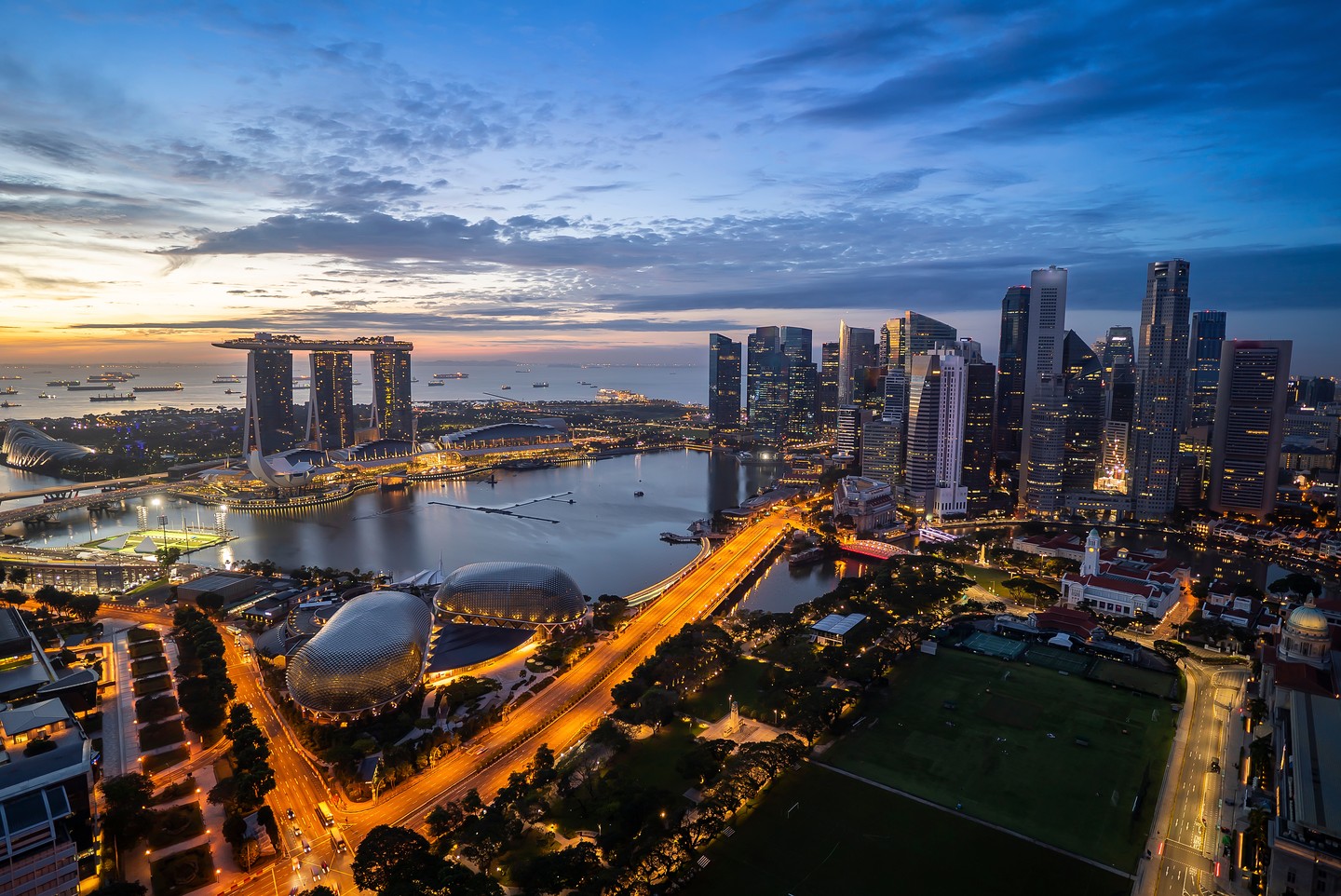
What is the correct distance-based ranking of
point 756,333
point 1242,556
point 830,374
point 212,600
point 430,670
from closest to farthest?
point 430,670 < point 212,600 < point 1242,556 < point 756,333 < point 830,374

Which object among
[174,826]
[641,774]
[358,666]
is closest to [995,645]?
[641,774]

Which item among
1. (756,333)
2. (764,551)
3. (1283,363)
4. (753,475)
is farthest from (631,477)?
(1283,363)

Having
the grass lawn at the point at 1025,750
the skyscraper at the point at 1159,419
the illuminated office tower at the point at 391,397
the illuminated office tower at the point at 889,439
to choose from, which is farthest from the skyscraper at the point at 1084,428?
the illuminated office tower at the point at 391,397

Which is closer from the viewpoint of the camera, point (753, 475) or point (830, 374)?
point (753, 475)

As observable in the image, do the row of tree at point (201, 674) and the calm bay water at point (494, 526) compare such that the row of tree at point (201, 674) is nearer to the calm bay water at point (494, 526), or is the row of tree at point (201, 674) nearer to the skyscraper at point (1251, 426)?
the calm bay water at point (494, 526)

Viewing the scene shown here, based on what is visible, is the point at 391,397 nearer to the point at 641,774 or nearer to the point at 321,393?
the point at 321,393

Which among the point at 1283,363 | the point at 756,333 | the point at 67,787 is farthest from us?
the point at 756,333

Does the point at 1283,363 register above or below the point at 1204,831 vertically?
above

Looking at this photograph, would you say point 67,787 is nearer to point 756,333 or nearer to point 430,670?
point 430,670
